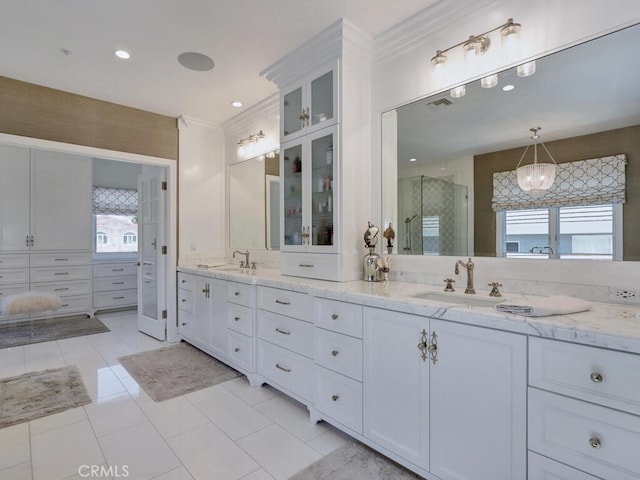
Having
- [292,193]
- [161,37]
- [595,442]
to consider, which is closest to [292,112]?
[292,193]

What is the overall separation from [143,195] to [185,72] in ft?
6.44

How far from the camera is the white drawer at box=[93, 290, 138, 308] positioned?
5262mm

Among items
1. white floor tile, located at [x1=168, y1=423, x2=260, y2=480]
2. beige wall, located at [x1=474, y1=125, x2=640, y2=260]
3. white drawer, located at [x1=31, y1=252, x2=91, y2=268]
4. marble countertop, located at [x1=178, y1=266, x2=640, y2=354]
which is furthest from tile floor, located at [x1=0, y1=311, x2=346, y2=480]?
white drawer, located at [x1=31, y1=252, x2=91, y2=268]

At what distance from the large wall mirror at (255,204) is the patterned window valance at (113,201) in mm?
3123

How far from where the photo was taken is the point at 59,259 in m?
4.95

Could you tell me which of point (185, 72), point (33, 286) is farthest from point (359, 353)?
point (33, 286)

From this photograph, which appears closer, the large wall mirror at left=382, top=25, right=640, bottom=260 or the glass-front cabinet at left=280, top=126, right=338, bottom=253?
the large wall mirror at left=382, top=25, right=640, bottom=260

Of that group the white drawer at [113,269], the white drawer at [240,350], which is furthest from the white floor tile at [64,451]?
the white drawer at [113,269]

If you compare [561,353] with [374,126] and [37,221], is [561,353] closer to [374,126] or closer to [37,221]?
[374,126]

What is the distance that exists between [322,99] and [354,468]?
2380 mm

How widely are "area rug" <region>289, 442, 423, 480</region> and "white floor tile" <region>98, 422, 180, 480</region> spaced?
2.34 feet

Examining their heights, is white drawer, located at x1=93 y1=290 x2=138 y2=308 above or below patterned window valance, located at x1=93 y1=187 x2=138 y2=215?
below

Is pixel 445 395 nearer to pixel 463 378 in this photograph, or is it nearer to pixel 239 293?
pixel 463 378

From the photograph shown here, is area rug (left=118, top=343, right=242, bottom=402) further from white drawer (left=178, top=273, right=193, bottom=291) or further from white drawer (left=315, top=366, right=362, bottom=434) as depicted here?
white drawer (left=315, top=366, right=362, bottom=434)
